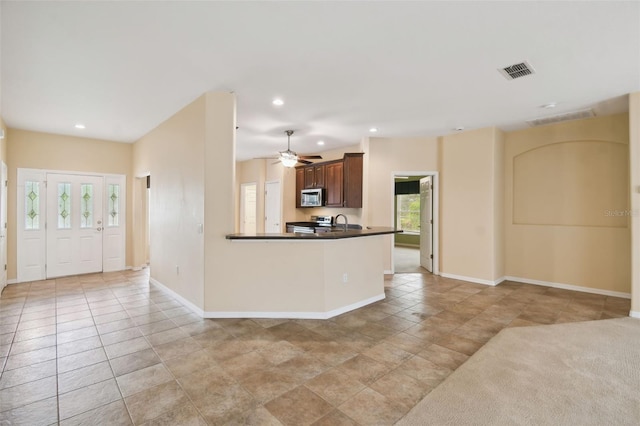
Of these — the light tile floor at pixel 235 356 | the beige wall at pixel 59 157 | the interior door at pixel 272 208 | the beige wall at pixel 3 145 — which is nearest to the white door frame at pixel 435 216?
the light tile floor at pixel 235 356

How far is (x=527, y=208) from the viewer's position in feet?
17.9

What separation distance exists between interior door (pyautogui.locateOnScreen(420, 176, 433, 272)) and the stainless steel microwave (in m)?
2.34

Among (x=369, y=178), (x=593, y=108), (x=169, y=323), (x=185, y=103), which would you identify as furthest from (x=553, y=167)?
(x=169, y=323)

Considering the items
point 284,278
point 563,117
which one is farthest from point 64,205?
point 563,117

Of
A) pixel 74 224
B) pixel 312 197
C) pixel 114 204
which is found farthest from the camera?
pixel 312 197

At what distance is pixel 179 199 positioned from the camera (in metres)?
4.35

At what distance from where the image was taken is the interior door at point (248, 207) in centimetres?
898

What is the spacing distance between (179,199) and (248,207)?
490 centimetres

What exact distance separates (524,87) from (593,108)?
1632 mm

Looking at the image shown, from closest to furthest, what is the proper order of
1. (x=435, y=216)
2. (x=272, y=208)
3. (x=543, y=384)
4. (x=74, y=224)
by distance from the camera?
(x=543, y=384), (x=74, y=224), (x=435, y=216), (x=272, y=208)

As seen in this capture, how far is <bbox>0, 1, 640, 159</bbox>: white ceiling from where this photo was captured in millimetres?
2234

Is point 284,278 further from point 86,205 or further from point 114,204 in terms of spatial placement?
point 86,205

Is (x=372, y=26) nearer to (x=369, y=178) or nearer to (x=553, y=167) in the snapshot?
(x=369, y=178)

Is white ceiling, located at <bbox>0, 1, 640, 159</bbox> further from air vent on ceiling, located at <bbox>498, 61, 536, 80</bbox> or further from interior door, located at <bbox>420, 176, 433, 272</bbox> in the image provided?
interior door, located at <bbox>420, 176, 433, 272</bbox>
